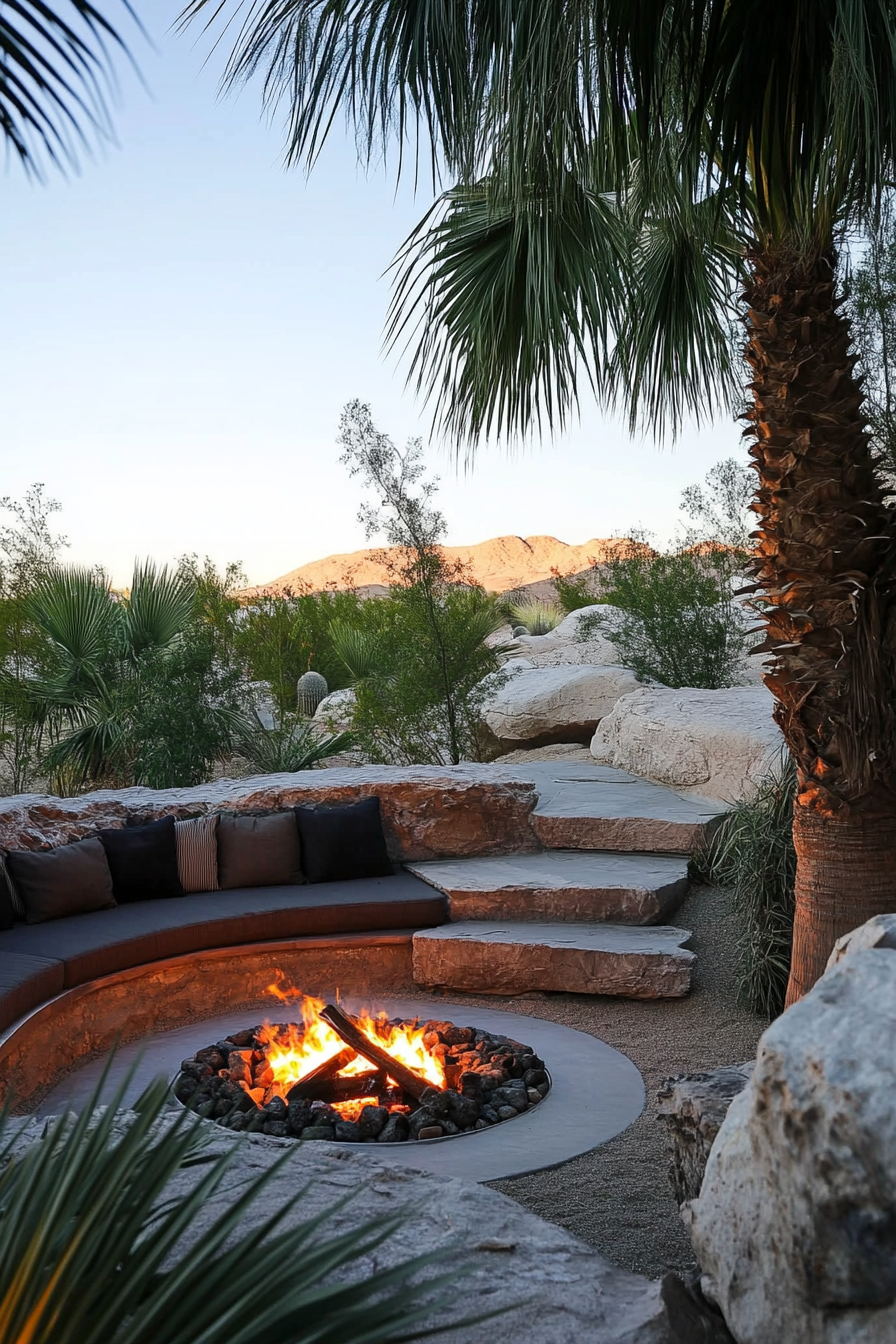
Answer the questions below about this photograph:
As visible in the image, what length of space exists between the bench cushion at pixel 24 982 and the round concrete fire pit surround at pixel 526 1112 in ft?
1.19

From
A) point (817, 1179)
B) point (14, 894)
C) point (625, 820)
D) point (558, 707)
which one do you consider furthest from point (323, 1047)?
point (558, 707)

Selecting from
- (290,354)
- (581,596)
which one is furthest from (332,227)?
(581,596)

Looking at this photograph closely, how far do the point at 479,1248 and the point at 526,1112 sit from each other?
6.39 feet

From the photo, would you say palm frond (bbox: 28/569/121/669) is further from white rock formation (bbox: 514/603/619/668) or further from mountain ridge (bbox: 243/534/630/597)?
mountain ridge (bbox: 243/534/630/597)

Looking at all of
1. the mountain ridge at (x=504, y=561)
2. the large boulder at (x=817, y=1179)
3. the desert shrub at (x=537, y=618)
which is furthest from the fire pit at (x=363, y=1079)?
the mountain ridge at (x=504, y=561)

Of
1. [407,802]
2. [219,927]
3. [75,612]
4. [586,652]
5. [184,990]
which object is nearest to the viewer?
[184,990]

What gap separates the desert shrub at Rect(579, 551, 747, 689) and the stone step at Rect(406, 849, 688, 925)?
13.4 feet

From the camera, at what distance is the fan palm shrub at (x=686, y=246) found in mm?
2770

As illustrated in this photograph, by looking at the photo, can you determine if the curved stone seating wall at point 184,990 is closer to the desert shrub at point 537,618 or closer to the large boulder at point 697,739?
the large boulder at point 697,739

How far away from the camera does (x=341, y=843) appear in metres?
5.75

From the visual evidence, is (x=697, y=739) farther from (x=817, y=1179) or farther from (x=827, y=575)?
(x=817, y=1179)

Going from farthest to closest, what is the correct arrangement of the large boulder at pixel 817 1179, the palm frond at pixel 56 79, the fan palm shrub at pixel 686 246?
the fan palm shrub at pixel 686 246
the large boulder at pixel 817 1179
the palm frond at pixel 56 79

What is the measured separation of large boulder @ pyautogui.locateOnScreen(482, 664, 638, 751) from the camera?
964 cm

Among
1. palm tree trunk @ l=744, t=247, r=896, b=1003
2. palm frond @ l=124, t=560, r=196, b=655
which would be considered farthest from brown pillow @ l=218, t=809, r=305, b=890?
palm frond @ l=124, t=560, r=196, b=655
